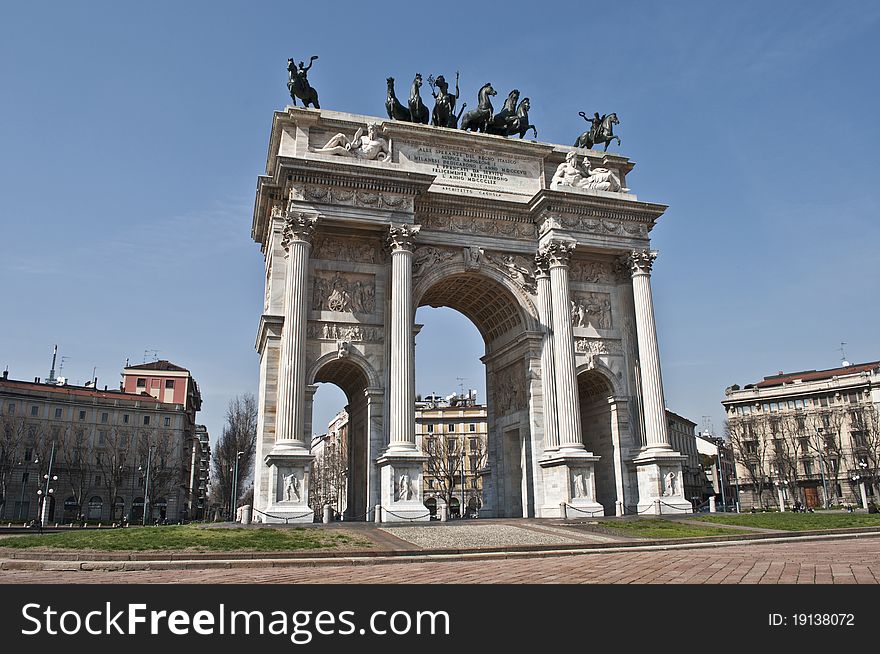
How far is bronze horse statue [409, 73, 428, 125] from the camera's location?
3769 cm

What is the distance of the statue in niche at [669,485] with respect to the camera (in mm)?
33250

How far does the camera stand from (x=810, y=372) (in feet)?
297

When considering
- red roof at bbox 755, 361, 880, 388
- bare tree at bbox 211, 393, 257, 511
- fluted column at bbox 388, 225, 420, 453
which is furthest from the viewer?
red roof at bbox 755, 361, 880, 388

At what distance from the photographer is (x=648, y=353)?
35.7m

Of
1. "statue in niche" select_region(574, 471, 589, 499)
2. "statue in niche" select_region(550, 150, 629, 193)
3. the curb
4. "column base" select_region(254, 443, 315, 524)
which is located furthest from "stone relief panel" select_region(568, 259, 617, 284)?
the curb

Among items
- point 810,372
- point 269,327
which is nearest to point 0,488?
point 269,327

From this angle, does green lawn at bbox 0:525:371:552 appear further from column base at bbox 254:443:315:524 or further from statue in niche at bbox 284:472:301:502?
statue in niche at bbox 284:472:301:502

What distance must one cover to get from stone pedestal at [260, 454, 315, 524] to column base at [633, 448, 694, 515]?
1552 cm

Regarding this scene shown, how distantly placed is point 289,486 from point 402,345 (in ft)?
25.2

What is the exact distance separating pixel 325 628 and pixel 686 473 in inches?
3940

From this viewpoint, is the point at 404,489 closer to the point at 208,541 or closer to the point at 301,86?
the point at 208,541

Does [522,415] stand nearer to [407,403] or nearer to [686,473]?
[407,403]

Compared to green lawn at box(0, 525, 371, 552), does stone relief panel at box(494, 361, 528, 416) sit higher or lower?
higher

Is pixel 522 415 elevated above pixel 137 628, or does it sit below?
above
